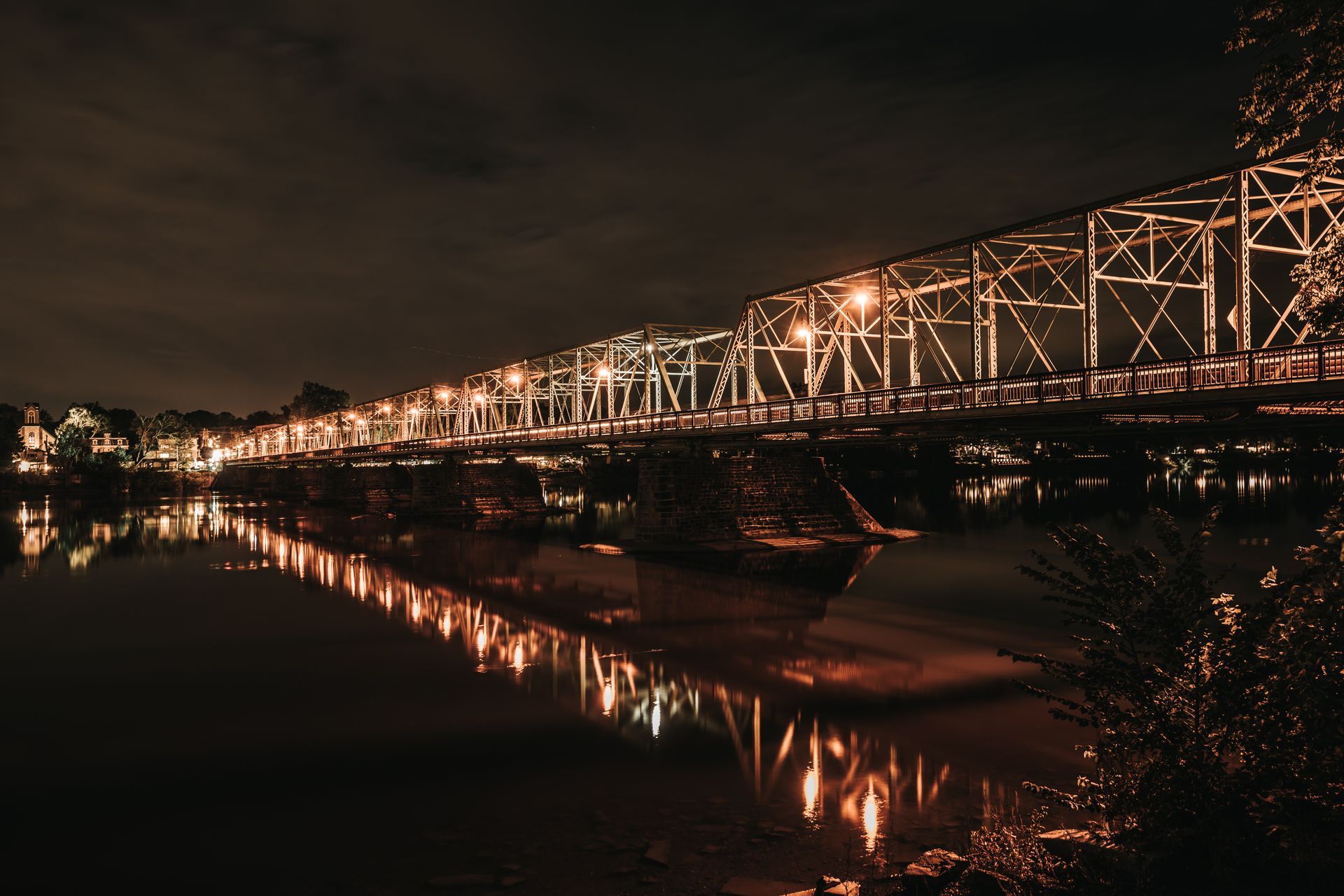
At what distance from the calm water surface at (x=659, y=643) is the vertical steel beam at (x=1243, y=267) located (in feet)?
24.9

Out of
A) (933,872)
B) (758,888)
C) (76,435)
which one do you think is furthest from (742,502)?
(76,435)

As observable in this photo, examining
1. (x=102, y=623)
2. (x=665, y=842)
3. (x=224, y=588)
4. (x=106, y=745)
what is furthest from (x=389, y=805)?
(x=224, y=588)

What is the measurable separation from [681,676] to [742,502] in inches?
1060

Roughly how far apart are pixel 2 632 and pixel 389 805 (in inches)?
781

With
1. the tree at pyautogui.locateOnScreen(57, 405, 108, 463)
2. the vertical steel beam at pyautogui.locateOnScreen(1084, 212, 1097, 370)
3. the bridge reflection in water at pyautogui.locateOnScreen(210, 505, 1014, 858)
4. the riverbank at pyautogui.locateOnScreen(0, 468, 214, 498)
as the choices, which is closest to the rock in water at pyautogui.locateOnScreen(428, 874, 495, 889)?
the bridge reflection in water at pyautogui.locateOnScreen(210, 505, 1014, 858)

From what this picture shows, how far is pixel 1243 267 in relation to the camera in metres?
24.1

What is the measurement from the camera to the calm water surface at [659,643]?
12539 mm

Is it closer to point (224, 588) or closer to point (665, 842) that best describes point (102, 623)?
point (224, 588)

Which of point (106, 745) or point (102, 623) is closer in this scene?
point (106, 745)

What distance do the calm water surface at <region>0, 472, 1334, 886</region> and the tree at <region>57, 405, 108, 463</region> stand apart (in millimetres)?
120416

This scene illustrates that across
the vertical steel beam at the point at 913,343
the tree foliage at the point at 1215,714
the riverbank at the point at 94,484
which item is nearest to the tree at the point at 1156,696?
the tree foliage at the point at 1215,714

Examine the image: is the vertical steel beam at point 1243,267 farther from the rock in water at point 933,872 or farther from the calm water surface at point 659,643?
the rock in water at point 933,872

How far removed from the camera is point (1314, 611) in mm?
7434

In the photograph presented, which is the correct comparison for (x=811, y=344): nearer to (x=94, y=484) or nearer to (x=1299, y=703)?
(x=1299, y=703)
